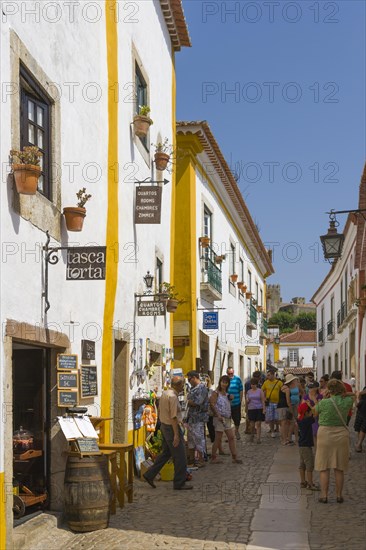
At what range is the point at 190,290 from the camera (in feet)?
57.8

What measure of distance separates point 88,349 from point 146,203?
3.34 meters

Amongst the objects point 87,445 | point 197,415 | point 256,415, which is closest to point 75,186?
point 87,445

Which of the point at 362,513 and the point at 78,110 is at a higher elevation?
the point at 78,110

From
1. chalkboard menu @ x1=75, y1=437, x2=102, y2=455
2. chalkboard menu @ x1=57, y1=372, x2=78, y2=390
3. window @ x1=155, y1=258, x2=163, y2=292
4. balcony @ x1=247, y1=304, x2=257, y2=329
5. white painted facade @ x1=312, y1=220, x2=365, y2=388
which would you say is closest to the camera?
chalkboard menu @ x1=75, y1=437, x2=102, y2=455

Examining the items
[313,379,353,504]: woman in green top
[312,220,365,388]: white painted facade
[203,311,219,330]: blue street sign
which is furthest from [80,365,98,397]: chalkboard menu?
[312,220,365,388]: white painted facade

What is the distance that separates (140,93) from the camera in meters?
12.8

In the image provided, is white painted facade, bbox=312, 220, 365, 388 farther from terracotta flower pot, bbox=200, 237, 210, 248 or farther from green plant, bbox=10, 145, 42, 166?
green plant, bbox=10, 145, 42, 166

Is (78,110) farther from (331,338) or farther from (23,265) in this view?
(331,338)

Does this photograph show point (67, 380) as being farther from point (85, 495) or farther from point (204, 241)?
point (204, 241)

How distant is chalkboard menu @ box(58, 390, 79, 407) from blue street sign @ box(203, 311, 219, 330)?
1029 centimetres

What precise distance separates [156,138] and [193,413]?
15.4ft

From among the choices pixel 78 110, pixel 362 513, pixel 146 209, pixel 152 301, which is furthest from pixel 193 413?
pixel 78 110

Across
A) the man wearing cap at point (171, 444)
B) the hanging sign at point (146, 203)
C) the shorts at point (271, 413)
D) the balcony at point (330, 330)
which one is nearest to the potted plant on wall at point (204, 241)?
the shorts at point (271, 413)

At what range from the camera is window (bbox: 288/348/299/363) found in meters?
77.3
